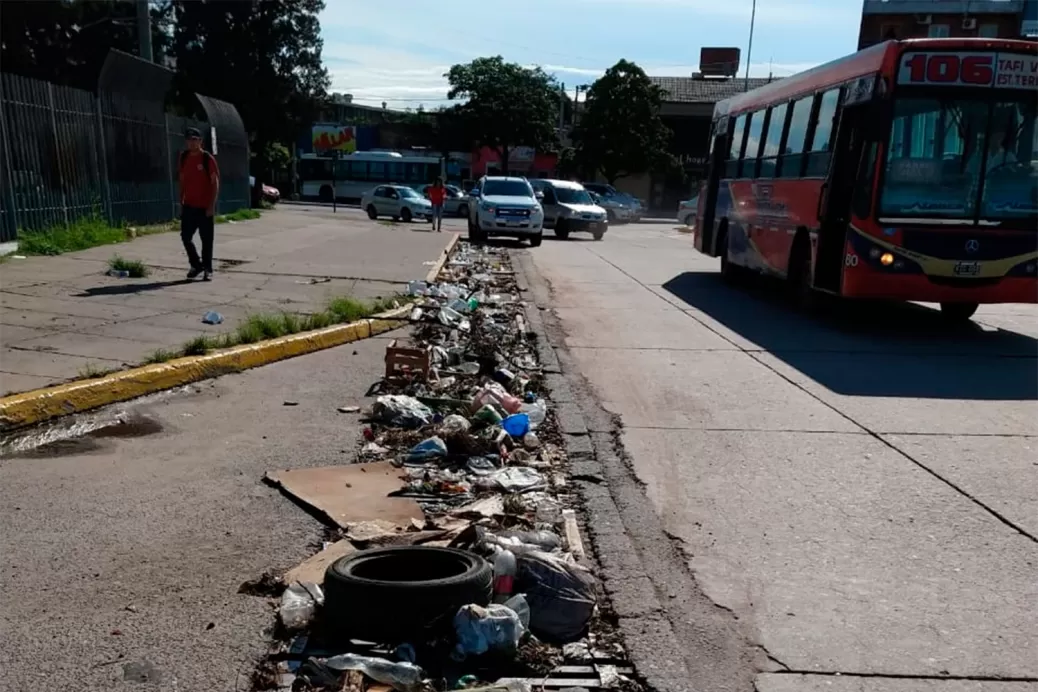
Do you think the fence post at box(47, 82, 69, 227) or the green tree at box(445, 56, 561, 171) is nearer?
the fence post at box(47, 82, 69, 227)

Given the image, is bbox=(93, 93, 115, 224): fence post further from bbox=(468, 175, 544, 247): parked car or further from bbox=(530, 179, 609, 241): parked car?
bbox=(530, 179, 609, 241): parked car

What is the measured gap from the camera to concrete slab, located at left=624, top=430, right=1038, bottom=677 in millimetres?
3686

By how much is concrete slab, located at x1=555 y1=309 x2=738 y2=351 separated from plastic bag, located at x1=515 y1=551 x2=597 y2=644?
263 inches

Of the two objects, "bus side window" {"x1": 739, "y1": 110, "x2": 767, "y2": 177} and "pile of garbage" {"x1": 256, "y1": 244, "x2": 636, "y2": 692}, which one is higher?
"bus side window" {"x1": 739, "y1": 110, "x2": 767, "y2": 177}

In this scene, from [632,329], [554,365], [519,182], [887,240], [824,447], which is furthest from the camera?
[519,182]

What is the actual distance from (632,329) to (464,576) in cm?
850

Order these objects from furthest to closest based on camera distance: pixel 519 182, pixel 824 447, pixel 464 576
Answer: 1. pixel 519 182
2. pixel 824 447
3. pixel 464 576

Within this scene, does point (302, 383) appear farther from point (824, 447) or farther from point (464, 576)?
point (464, 576)

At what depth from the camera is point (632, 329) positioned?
11.9 metres

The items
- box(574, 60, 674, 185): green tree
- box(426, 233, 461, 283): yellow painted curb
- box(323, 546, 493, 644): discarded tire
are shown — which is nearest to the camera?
box(323, 546, 493, 644): discarded tire

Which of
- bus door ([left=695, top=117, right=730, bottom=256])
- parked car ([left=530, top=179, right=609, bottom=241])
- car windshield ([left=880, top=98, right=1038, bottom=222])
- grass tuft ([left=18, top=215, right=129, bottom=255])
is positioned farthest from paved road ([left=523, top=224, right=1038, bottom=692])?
parked car ([left=530, top=179, right=609, bottom=241])

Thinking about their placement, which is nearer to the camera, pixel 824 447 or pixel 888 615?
pixel 888 615

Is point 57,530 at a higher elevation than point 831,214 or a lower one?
lower

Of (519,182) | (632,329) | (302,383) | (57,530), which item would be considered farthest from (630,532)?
(519,182)
